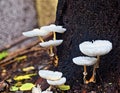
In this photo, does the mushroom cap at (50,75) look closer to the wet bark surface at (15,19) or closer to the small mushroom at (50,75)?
the small mushroom at (50,75)

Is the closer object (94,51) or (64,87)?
(94,51)

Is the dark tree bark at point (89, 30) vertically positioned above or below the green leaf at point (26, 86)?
above

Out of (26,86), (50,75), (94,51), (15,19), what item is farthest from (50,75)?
(15,19)

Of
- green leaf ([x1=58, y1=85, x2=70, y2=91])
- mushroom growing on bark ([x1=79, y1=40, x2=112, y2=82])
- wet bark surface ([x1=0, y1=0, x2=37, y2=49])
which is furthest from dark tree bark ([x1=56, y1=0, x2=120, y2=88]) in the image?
wet bark surface ([x1=0, y1=0, x2=37, y2=49])

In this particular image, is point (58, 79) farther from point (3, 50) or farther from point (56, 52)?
point (3, 50)

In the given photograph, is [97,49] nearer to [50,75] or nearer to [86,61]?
[86,61]

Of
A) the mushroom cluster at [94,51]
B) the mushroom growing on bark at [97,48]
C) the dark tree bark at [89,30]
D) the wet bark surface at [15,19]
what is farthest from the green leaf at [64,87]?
the wet bark surface at [15,19]

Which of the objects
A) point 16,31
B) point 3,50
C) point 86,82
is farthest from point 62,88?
point 16,31

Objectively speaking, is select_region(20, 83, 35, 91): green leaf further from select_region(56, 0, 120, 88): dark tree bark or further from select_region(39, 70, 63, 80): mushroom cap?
select_region(39, 70, 63, 80): mushroom cap
